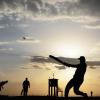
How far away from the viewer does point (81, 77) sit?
17188mm

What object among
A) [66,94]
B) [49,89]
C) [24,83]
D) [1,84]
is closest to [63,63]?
[66,94]

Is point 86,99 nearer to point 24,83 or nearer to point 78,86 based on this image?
point 78,86

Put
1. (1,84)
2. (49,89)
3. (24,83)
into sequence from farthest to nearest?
(49,89)
(24,83)
(1,84)

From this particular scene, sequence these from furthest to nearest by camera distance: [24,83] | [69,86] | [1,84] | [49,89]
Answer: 1. [49,89]
2. [24,83]
3. [1,84]
4. [69,86]

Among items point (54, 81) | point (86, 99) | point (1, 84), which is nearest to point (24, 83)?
point (54, 81)

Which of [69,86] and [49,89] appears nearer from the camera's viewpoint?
[69,86]

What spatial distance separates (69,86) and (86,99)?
4.99 feet

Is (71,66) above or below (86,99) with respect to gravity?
above

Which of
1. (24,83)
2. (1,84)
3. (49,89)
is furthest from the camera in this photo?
(49,89)

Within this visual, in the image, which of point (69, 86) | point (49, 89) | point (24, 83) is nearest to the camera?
point (69, 86)

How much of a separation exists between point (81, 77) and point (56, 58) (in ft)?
4.91

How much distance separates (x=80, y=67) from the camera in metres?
17.2

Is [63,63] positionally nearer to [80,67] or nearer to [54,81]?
[80,67]

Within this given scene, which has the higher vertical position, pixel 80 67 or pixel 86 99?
pixel 80 67
